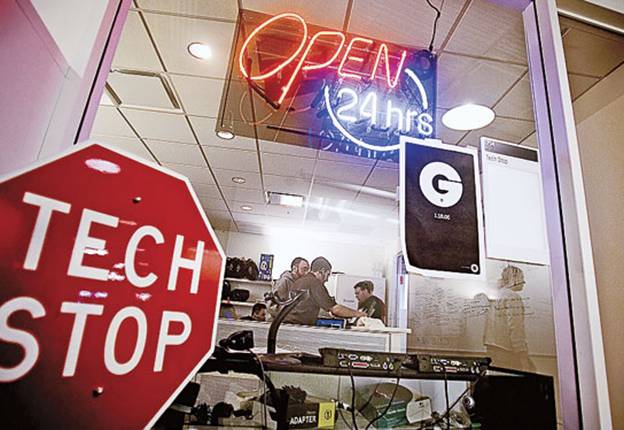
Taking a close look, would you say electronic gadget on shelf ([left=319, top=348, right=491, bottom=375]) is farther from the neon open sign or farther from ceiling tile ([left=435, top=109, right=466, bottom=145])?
ceiling tile ([left=435, top=109, right=466, bottom=145])

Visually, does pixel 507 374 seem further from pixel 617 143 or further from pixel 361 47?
pixel 361 47

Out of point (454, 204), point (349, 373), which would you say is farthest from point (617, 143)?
point (349, 373)

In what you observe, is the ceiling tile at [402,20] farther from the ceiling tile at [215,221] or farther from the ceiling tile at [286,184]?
the ceiling tile at [286,184]

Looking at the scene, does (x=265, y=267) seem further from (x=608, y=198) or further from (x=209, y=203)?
(x=608, y=198)

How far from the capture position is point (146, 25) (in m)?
2.00

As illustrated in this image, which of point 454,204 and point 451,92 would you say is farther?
point 451,92

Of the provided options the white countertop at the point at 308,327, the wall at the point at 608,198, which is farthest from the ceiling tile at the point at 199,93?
the wall at the point at 608,198

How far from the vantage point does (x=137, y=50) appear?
2.16m

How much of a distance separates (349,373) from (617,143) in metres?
1.29

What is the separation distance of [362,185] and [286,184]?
2.08 ft

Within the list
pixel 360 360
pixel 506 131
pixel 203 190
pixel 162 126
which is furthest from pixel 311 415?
pixel 162 126

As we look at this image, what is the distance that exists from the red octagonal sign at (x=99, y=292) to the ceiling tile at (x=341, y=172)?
234cm

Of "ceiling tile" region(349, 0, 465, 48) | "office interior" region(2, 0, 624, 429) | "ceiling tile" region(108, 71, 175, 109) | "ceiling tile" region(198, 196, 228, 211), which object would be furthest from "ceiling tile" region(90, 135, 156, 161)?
"ceiling tile" region(349, 0, 465, 48)

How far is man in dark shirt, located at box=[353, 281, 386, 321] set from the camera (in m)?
2.45
